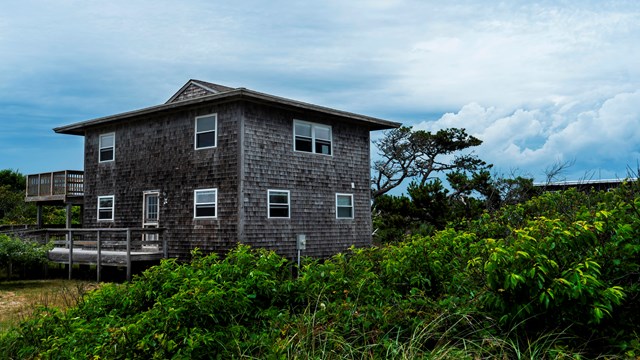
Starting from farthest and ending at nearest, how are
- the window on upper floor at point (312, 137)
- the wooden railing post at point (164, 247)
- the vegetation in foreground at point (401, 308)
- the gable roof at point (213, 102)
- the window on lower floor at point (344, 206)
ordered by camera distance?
the window on lower floor at point (344, 206), the window on upper floor at point (312, 137), the wooden railing post at point (164, 247), the gable roof at point (213, 102), the vegetation in foreground at point (401, 308)

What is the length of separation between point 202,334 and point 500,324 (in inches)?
114

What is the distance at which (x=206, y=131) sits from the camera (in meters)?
18.8

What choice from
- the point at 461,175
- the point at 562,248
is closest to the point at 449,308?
the point at 562,248

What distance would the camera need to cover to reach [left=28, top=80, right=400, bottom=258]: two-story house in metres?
17.9

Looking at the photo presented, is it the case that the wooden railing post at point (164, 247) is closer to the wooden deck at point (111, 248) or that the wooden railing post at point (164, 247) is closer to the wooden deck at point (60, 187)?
the wooden deck at point (111, 248)

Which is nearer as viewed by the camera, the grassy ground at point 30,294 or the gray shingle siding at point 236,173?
the grassy ground at point 30,294

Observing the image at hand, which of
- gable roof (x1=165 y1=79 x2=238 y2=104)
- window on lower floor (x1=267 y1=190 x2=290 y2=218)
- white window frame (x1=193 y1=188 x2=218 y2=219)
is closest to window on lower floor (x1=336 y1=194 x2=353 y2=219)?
window on lower floor (x1=267 y1=190 x2=290 y2=218)

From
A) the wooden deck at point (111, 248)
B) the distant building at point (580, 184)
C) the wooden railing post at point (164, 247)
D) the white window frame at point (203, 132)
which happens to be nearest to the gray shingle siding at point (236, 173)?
the white window frame at point (203, 132)

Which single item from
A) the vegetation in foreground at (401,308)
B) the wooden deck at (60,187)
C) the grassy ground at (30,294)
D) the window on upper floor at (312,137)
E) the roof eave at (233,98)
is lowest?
the grassy ground at (30,294)

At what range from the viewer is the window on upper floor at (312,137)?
19.7 metres

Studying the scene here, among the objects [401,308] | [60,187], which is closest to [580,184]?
[401,308]

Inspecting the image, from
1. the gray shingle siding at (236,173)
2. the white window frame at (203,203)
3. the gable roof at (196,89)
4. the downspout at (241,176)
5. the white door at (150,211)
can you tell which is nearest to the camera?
the downspout at (241,176)

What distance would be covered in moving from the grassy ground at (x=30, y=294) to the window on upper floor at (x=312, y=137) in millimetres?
8328

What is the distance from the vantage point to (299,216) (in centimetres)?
1933
